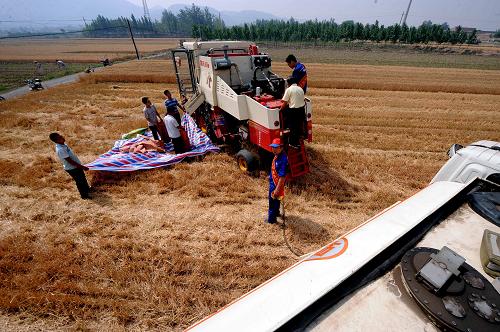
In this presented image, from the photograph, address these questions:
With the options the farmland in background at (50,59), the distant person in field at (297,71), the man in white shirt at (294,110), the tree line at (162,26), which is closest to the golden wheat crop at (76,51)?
the farmland in background at (50,59)

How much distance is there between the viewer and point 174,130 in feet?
23.1

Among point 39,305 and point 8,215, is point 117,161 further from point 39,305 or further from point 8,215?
point 39,305

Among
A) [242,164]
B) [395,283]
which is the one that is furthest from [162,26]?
[395,283]

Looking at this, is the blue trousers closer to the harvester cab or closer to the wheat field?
the wheat field

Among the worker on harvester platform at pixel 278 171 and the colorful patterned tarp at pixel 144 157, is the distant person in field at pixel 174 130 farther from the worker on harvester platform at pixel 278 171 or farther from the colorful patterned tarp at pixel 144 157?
the worker on harvester platform at pixel 278 171

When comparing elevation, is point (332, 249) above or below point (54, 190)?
above

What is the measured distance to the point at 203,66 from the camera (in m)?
7.61

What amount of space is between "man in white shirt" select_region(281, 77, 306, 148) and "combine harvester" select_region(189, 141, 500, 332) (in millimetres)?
3979

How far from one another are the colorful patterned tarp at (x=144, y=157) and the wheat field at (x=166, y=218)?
0.28 m

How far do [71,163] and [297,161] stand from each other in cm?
518

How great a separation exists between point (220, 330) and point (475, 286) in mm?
1364

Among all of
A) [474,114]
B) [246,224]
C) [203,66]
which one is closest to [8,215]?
[246,224]

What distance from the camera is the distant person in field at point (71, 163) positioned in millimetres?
5285

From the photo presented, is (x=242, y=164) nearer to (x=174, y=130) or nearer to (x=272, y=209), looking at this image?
(x=174, y=130)
